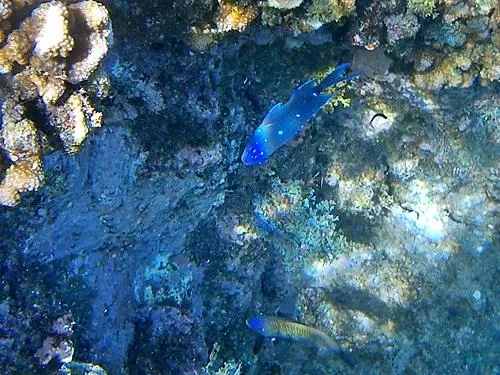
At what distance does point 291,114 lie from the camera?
321 cm

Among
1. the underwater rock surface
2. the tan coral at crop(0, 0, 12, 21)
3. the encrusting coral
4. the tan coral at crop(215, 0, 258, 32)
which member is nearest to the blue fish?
the underwater rock surface

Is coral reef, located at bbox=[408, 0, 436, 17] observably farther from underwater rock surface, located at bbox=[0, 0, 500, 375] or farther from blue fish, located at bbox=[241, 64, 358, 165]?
blue fish, located at bbox=[241, 64, 358, 165]

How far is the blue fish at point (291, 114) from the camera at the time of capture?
3172mm

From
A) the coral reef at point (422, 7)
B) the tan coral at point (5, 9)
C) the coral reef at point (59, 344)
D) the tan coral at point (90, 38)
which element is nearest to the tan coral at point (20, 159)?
the tan coral at point (90, 38)

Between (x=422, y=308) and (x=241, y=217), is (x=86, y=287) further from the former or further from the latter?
(x=422, y=308)

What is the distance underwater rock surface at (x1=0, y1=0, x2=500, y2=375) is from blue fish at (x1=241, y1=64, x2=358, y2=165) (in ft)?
1.42

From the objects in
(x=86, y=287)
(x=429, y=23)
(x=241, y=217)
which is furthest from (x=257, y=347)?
(x=429, y=23)

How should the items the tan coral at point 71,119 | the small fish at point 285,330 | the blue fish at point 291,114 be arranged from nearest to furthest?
the tan coral at point 71,119 → the blue fish at point 291,114 → the small fish at point 285,330

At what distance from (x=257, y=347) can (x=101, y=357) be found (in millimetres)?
1961

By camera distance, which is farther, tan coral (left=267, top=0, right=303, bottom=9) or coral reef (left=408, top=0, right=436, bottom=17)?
coral reef (left=408, top=0, right=436, bottom=17)

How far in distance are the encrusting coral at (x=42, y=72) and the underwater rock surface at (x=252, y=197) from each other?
0.05 ft

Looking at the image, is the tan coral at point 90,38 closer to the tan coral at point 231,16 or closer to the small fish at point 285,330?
the tan coral at point 231,16

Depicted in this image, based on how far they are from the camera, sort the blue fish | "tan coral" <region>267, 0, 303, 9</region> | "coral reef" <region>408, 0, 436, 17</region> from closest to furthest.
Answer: "tan coral" <region>267, 0, 303, 9</region>
the blue fish
"coral reef" <region>408, 0, 436, 17</region>

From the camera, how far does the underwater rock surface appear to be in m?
3.04
